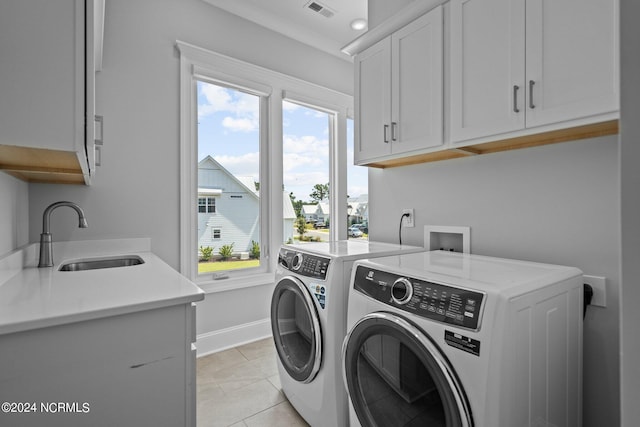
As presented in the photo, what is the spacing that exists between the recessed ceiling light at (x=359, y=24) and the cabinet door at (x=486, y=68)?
162 centimetres

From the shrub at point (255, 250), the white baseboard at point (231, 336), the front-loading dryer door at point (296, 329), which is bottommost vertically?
the white baseboard at point (231, 336)

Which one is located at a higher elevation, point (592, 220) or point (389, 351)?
point (592, 220)

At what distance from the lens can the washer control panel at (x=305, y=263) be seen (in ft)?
5.27

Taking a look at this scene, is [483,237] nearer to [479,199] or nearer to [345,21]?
[479,199]

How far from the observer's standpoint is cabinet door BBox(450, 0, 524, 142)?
1.42 m

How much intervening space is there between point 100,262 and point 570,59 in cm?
276

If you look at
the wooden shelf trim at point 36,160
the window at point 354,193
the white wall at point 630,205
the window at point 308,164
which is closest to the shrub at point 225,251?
the window at point 308,164

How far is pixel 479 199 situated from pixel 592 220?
20.5 inches

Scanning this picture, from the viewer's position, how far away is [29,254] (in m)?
1.79

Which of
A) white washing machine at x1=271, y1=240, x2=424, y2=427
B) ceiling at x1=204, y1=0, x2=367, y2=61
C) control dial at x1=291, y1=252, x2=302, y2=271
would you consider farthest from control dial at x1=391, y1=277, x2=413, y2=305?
ceiling at x1=204, y1=0, x2=367, y2=61

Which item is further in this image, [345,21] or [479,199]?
[345,21]

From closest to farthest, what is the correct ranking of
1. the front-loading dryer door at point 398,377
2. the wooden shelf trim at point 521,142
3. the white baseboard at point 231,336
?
the front-loading dryer door at point 398,377 → the wooden shelf trim at point 521,142 → the white baseboard at point 231,336

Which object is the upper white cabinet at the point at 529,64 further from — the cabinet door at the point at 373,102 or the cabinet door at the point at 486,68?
the cabinet door at the point at 373,102

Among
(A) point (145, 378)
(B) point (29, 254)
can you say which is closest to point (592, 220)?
(A) point (145, 378)
